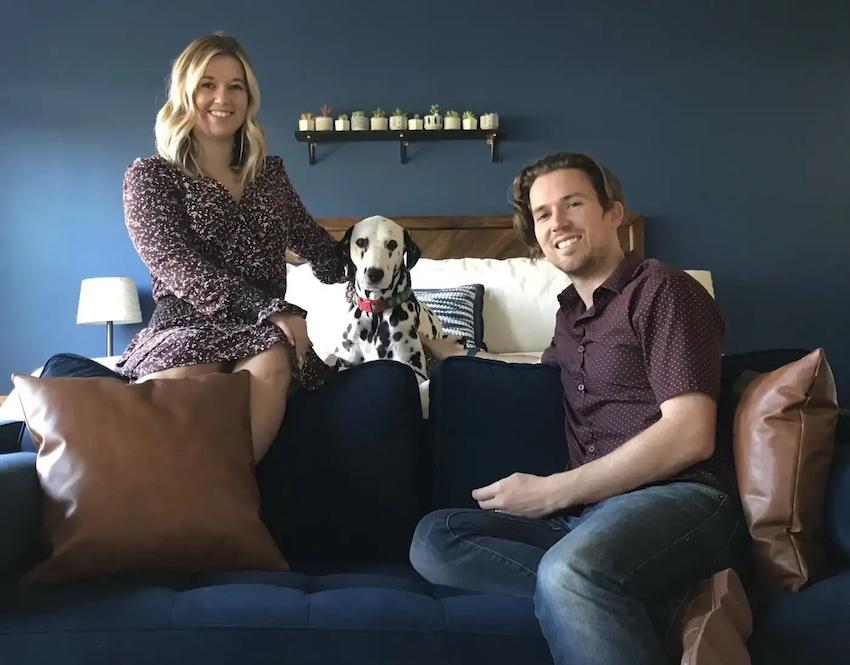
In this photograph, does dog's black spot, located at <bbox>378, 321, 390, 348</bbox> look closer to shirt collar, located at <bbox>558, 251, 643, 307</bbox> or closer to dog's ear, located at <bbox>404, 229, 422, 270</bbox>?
dog's ear, located at <bbox>404, 229, 422, 270</bbox>

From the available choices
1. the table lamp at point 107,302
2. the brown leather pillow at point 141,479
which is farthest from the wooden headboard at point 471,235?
the brown leather pillow at point 141,479

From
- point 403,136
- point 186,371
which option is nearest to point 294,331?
point 186,371

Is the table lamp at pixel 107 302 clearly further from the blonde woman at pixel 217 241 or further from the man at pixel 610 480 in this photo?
the man at pixel 610 480

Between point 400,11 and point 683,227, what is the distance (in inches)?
75.8

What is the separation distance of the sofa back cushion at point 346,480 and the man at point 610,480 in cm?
20

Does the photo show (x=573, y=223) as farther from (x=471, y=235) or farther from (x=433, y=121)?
(x=433, y=121)

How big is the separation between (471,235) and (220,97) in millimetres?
2421

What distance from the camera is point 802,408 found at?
55.9 inches

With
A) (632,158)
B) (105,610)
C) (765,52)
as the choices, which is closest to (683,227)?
(632,158)

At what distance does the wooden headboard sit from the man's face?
241cm

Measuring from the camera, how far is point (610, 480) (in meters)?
1.47

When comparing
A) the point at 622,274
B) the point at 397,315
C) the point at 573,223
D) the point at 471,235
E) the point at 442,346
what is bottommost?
the point at 442,346

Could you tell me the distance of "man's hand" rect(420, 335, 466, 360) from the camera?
2.46 m

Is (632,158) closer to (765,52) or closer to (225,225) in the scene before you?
(765,52)
